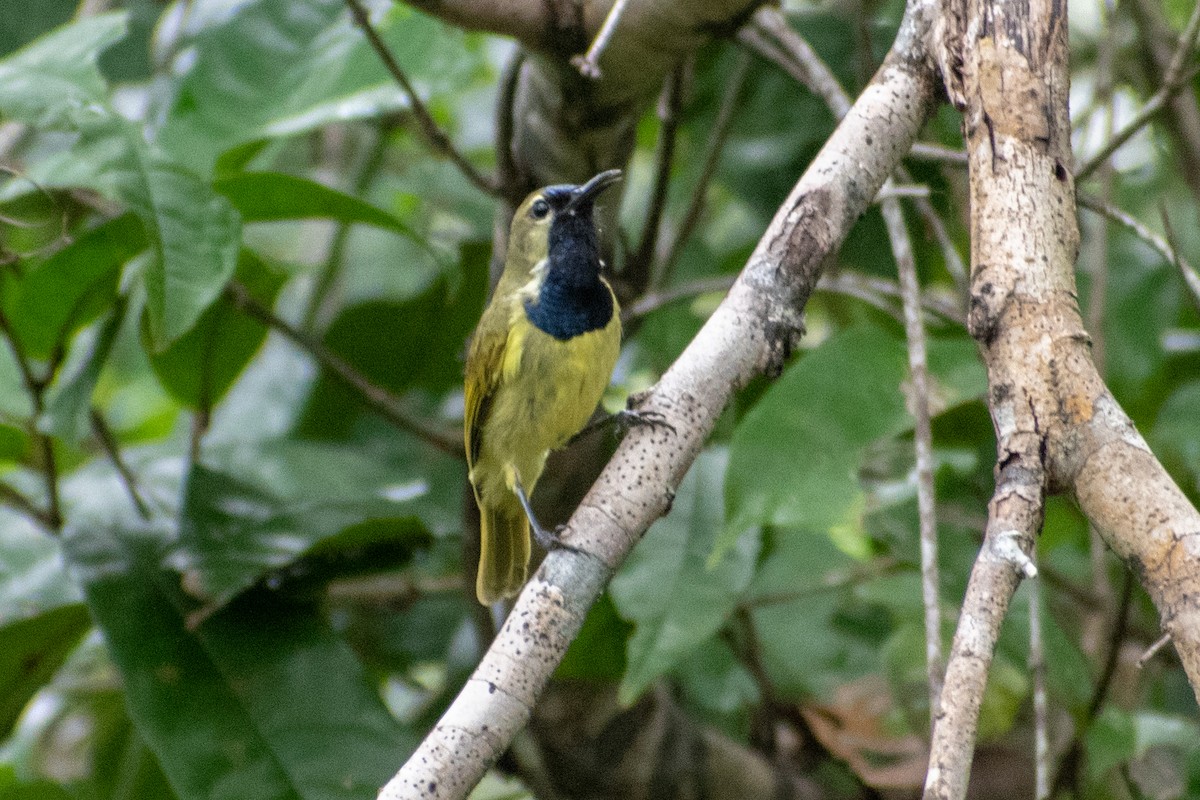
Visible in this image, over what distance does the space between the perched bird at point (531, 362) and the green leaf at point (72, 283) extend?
925 millimetres

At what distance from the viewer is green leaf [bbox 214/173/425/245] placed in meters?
3.19

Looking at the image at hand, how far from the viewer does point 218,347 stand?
11.9ft

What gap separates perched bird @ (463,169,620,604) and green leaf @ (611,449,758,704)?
278 millimetres

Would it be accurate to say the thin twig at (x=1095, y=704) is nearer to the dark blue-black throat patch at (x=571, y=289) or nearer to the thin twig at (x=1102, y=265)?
the thin twig at (x=1102, y=265)

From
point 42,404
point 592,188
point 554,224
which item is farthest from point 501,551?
point 42,404

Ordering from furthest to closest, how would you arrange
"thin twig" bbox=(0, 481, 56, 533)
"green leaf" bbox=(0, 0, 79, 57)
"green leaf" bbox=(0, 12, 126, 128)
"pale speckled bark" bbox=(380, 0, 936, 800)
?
"green leaf" bbox=(0, 0, 79, 57)
"thin twig" bbox=(0, 481, 56, 533)
"green leaf" bbox=(0, 12, 126, 128)
"pale speckled bark" bbox=(380, 0, 936, 800)

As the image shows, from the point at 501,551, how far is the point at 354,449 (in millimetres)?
1146

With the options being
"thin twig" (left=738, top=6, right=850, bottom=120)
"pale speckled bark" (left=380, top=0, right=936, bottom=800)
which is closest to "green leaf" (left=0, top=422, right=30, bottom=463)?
"thin twig" (left=738, top=6, right=850, bottom=120)

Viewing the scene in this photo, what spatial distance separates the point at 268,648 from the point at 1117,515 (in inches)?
88.2

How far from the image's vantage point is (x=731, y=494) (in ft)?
8.50

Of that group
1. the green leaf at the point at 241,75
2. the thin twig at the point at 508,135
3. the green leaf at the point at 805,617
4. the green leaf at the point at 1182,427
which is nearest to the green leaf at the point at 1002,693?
the green leaf at the point at 805,617

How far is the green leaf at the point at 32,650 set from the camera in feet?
10.7

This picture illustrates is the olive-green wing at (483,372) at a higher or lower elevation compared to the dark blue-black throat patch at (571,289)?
lower

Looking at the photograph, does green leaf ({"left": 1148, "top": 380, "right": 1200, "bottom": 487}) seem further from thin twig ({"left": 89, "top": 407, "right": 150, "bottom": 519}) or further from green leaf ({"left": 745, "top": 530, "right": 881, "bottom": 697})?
thin twig ({"left": 89, "top": 407, "right": 150, "bottom": 519})
